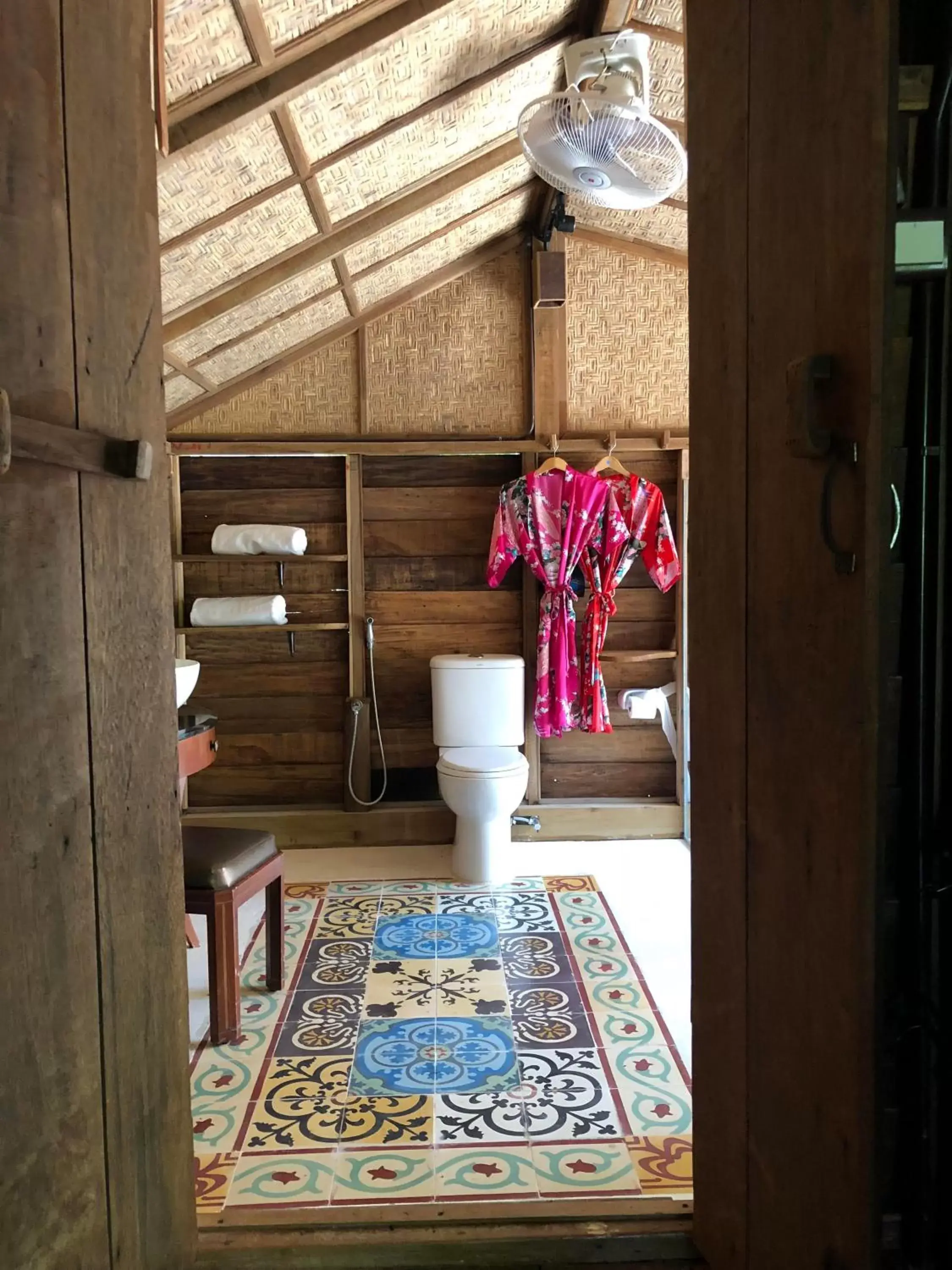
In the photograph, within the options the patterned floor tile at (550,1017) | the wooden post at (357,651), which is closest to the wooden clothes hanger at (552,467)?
the wooden post at (357,651)

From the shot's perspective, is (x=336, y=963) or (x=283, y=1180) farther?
(x=336, y=963)

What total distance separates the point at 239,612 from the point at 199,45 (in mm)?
2322

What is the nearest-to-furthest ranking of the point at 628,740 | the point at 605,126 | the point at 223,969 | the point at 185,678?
the point at 605,126, the point at 223,969, the point at 185,678, the point at 628,740

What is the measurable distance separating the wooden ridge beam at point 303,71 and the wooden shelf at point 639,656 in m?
2.47

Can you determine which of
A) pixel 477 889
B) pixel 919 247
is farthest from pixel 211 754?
pixel 919 247

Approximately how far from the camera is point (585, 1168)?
174 centimetres

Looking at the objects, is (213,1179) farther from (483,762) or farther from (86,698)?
(483,762)

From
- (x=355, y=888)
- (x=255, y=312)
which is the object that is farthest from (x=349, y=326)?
(x=355, y=888)

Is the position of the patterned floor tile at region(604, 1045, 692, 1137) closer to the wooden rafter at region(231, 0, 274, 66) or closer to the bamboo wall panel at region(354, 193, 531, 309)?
the wooden rafter at region(231, 0, 274, 66)

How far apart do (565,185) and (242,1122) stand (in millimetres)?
2460

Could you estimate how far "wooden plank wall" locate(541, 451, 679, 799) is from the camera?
13.4 feet

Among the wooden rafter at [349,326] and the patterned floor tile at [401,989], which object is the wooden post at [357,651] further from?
the patterned floor tile at [401,989]

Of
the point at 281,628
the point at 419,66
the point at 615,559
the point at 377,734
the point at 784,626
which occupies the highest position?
the point at 419,66

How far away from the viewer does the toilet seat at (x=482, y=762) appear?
3459 millimetres
